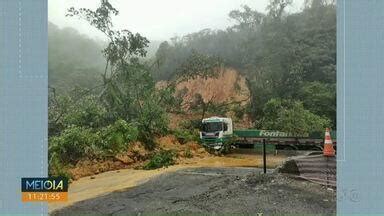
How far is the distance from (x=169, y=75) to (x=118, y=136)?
122 inches

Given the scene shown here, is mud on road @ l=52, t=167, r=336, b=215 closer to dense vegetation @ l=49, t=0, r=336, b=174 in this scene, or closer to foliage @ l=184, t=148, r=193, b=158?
dense vegetation @ l=49, t=0, r=336, b=174

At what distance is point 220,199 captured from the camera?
6707 mm

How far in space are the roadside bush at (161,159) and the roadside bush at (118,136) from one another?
90cm

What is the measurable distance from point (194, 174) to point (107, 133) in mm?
4398

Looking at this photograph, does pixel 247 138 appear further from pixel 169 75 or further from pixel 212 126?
pixel 169 75

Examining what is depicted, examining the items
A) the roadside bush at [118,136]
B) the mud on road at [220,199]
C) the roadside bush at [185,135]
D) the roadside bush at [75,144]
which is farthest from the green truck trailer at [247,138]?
the roadside bush at [75,144]

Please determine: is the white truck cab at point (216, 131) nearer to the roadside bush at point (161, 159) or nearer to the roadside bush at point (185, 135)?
the roadside bush at point (185, 135)

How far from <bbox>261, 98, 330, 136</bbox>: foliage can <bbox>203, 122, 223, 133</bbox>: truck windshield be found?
9.39ft

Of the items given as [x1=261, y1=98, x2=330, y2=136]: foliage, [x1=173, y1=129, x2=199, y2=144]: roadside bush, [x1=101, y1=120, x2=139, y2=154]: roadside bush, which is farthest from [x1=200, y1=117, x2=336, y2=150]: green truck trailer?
[x1=101, y1=120, x2=139, y2=154]: roadside bush

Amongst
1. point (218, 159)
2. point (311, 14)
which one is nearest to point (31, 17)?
point (311, 14)

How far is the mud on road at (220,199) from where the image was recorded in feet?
20.2
